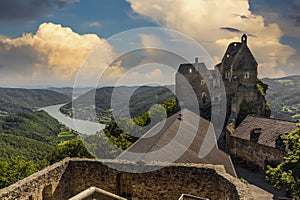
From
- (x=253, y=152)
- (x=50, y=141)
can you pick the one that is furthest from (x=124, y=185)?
(x=50, y=141)

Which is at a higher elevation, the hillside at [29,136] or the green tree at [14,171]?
the green tree at [14,171]

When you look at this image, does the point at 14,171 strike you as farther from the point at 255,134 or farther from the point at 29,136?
the point at 29,136

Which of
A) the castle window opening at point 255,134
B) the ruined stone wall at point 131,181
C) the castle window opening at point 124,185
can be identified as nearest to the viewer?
the ruined stone wall at point 131,181

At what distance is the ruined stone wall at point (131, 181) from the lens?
854 cm

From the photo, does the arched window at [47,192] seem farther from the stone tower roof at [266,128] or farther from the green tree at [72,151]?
the green tree at [72,151]

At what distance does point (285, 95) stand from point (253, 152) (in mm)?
123162

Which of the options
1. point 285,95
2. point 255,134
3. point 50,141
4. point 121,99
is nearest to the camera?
point 121,99

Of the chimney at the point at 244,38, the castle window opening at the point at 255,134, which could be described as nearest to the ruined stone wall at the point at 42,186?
the castle window opening at the point at 255,134

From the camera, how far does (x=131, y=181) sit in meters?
9.52

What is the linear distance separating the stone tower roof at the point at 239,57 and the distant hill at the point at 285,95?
61.2 metres

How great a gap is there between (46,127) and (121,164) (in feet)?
377

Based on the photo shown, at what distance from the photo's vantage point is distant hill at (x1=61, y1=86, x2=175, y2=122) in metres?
29.5

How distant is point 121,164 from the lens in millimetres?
9562

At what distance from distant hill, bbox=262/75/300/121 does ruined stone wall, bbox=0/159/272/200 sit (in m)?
96.8
